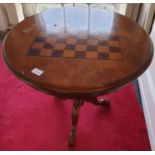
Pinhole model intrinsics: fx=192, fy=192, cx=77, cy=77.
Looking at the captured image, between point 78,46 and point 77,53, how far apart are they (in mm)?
64

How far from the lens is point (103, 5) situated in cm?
197

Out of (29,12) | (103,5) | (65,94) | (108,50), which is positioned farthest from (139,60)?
(29,12)

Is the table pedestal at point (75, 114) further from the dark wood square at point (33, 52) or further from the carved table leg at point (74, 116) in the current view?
the dark wood square at point (33, 52)

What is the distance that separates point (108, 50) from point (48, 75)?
32 centimetres

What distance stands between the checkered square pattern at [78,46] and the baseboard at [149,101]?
535mm

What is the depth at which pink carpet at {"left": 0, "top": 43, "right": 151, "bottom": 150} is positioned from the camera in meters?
1.15

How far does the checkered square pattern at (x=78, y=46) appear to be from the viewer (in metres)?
0.84

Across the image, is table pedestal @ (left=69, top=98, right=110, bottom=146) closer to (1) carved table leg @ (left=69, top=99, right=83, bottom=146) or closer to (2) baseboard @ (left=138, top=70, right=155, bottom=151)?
(1) carved table leg @ (left=69, top=99, right=83, bottom=146)

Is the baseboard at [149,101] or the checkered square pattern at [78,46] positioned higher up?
the checkered square pattern at [78,46]

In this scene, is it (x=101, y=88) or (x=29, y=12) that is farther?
(x=29, y=12)

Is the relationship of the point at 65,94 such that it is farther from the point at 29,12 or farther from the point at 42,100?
the point at 29,12

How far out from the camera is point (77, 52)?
0.86m

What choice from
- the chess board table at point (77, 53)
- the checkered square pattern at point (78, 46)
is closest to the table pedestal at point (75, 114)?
the chess board table at point (77, 53)

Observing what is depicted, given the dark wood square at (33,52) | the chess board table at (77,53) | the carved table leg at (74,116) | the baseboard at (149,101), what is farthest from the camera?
the baseboard at (149,101)
